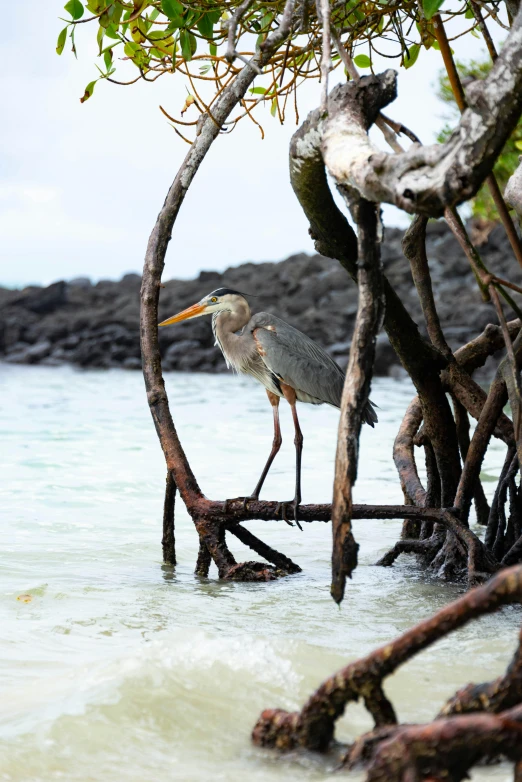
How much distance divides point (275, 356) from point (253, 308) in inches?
738

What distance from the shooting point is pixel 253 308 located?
77.5ft

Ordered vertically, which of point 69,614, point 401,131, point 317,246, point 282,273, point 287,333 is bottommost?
point 69,614

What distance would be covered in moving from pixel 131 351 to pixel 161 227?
20737 mm

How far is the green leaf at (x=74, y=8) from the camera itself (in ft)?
11.0

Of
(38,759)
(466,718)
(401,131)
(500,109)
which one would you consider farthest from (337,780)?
(401,131)

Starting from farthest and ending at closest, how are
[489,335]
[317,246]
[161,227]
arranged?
1. [489,335]
2. [161,227]
3. [317,246]

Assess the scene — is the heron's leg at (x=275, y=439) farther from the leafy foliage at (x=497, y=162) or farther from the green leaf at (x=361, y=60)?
the leafy foliage at (x=497, y=162)

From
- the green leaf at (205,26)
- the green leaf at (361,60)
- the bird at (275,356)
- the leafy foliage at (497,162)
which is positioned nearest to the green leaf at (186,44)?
the green leaf at (205,26)

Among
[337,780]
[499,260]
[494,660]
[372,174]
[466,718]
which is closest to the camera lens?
[466,718]

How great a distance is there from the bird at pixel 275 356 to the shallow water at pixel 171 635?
0.88m

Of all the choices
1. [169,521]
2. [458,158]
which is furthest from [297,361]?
[458,158]

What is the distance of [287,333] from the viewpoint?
504 cm

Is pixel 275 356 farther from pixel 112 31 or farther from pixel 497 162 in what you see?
pixel 497 162

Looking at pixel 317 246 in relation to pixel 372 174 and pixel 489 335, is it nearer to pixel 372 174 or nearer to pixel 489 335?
pixel 489 335
